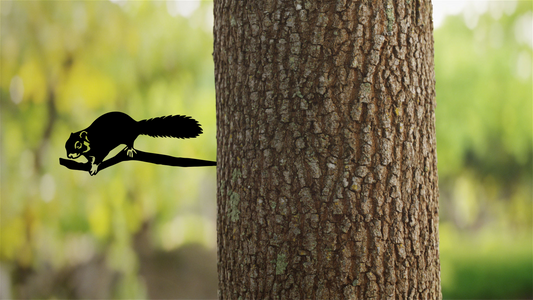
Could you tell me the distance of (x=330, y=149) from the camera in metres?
0.94

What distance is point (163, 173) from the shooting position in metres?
3.73

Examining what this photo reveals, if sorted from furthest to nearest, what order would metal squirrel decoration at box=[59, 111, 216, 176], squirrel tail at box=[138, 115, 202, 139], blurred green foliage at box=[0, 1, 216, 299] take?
blurred green foliage at box=[0, 1, 216, 299] → metal squirrel decoration at box=[59, 111, 216, 176] → squirrel tail at box=[138, 115, 202, 139]

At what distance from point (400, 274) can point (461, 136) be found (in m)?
4.08

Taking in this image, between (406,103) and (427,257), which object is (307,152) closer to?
(406,103)

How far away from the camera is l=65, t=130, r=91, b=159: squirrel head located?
1.55m

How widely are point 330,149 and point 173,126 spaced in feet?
2.12

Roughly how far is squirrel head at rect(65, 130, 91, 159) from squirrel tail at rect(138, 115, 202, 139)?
0.91 ft

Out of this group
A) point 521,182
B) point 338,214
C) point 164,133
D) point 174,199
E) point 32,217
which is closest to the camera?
point 338,214

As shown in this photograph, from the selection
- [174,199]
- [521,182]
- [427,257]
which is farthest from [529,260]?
[427,257]

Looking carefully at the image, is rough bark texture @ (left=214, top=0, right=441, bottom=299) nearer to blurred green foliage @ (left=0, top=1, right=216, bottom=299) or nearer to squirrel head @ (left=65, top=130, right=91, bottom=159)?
squirrel head @ (left=65, top=130, right=91, bottom=159)

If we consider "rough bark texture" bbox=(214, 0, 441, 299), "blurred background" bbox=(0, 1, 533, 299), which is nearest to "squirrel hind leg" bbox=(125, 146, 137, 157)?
"rough bark texture" bbox=(214, 0, 441, 299)

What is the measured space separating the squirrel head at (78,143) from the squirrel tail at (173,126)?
28 cm

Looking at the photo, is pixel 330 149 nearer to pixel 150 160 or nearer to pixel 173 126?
pixel 173 126

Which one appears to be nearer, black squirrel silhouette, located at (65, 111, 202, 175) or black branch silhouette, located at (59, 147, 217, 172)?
black branch silhouette, located at (59, 147, 217, 172)
